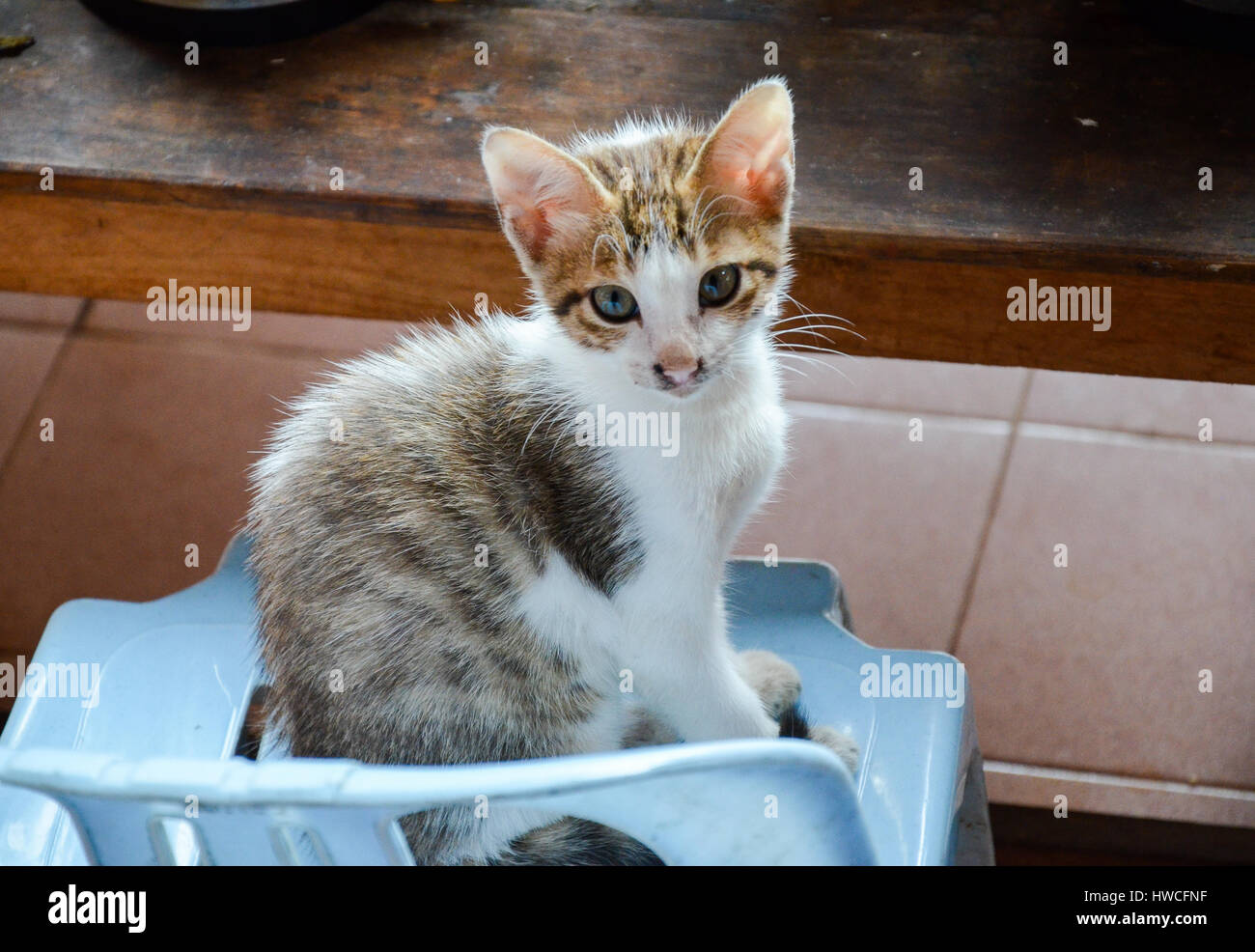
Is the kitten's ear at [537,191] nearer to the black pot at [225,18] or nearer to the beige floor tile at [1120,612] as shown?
the black pot at [225,18]

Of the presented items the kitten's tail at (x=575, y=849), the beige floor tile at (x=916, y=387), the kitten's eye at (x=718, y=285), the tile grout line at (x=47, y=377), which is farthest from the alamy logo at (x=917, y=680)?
the tile grout line at (x=47, y=377)

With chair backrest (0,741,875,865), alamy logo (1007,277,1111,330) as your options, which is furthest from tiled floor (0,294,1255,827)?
chair backrest (0,741,875,865)

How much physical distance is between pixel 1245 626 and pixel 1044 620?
289mm

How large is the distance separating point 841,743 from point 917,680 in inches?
4.3

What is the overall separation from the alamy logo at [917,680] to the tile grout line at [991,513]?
746 millimetres

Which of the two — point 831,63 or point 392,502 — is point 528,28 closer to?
point 831,63

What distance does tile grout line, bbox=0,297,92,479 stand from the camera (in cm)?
231

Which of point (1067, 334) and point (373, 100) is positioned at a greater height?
point (373, 100)

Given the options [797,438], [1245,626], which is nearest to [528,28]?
[797,438]

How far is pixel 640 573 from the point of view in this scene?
1.09 metres

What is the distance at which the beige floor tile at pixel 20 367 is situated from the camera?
237 centimetres

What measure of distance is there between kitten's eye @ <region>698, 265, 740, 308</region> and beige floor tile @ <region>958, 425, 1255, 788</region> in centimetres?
100

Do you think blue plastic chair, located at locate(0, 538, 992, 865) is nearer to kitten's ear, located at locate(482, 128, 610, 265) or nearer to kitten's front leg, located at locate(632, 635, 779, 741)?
kitten's front leg, located at locate(632, 635, 779, 741)

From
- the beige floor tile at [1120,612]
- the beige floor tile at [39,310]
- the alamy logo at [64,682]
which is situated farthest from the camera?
the beige floor tile at [39,310]
